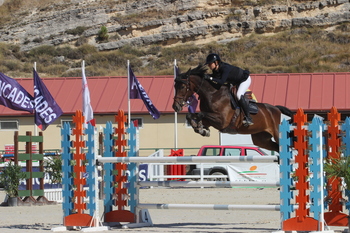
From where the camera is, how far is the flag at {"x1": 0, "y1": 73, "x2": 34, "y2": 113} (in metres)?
14.7

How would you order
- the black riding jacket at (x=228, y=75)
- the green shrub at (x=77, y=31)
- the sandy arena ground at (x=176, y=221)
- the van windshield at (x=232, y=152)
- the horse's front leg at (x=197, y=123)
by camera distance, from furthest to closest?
the green shrub at (x=77, y=31) → the van windshield at (x=232, y=152) → the black riding jacket at (x=228, y=75) → the horse's front leg at (x=197, y=123) → the sandy arena ground at (x=176, y=221)

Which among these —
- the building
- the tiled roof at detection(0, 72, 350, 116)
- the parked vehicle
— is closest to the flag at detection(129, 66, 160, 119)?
the parked vehicle

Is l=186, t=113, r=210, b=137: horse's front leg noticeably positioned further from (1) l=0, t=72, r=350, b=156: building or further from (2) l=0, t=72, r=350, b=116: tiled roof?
(2) l=0, t=72, r=350, b=116: tiled roof

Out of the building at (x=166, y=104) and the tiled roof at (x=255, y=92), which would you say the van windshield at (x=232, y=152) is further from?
the tiled roof at (x=255, y=92)

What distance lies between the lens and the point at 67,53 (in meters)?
52.8

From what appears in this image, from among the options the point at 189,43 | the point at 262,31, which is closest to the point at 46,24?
the point at 189,43

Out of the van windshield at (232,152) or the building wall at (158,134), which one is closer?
the van windshield at (232,152)

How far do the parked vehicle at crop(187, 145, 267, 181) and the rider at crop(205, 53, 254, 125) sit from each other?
9.95 metres

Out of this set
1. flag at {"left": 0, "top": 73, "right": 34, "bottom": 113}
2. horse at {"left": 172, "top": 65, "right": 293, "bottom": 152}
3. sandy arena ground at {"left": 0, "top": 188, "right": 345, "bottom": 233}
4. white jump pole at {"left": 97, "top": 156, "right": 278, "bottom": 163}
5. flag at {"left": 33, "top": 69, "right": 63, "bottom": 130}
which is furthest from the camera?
flag at {"left": 33, "top": 69, "right": 63, "bottom": 130}

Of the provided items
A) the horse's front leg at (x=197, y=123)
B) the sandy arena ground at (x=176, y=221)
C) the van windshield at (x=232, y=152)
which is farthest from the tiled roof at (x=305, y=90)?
the horse's front leg at (x=197, y=123)

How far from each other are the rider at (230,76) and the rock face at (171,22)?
1714 inches

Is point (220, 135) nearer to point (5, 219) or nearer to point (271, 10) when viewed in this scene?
point (5, 219)

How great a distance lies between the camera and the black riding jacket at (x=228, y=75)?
997cm

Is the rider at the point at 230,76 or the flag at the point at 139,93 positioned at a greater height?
the flag at the point at 139,93
